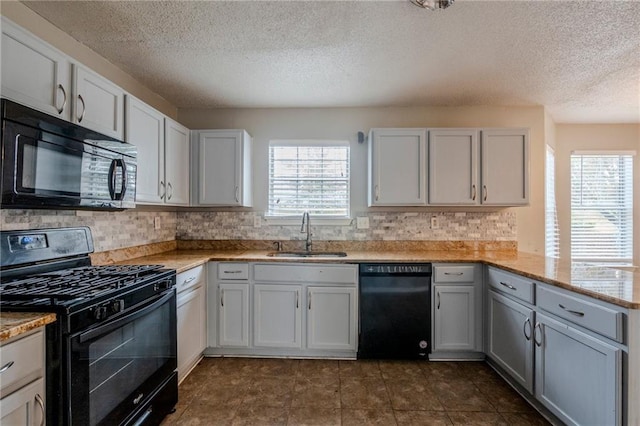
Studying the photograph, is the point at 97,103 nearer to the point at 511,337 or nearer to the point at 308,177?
the point at 308,177

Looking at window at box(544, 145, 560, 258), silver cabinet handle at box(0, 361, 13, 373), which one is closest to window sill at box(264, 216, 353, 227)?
window at box(544, 145, 560, 258)

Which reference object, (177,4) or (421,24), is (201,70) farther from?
(421,24)

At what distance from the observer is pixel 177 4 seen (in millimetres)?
1658

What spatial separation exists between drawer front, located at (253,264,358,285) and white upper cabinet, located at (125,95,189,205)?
97cm

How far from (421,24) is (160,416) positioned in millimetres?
2716

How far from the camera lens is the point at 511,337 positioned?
2141mm

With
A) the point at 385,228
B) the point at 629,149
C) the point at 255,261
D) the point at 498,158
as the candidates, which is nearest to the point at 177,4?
the point at 255,261

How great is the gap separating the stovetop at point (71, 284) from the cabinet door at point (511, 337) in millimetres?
2299

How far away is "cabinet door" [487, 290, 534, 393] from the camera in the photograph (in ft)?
6.38

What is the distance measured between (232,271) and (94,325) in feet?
4.43

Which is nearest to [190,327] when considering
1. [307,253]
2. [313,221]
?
[307,253]

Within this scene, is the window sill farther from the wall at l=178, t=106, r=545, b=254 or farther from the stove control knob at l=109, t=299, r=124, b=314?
the stove control knob at l=109, t=299, r=124, b=314

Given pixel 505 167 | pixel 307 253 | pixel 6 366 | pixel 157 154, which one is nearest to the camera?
pixel 6 366

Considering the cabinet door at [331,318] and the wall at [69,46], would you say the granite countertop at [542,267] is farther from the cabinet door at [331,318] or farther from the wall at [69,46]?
the wall at [69,46]
